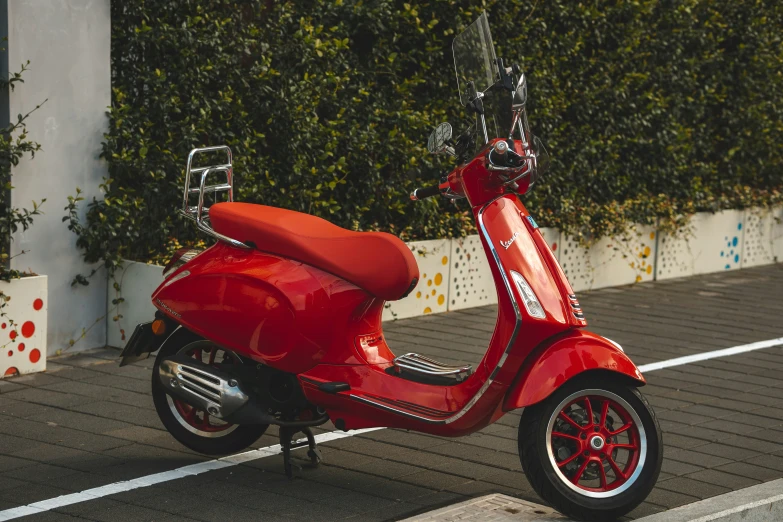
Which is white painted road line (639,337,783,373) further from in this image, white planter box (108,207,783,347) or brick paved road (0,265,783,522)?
white planter box (108,207,783,347)

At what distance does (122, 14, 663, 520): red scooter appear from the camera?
4621 mm

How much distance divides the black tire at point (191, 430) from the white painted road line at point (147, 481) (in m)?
0.07

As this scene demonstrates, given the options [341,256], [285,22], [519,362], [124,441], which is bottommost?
[124,441]

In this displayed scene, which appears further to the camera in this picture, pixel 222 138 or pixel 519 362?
pixel 222 138

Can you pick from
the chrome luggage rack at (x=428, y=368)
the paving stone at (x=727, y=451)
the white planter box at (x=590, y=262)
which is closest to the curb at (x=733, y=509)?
the paving stone at (x=727, y=451)

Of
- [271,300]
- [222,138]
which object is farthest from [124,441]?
[222,138]

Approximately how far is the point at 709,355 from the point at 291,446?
383 centimetres

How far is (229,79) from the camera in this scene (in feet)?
25.7

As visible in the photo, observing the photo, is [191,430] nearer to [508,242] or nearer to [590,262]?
[508,242]

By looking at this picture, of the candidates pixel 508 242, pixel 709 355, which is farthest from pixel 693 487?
pixel 709 355

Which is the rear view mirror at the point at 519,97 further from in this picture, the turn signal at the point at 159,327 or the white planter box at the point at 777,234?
the white planter box at the point at 777,234

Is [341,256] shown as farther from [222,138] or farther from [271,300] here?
[222,138]

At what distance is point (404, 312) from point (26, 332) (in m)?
2.89

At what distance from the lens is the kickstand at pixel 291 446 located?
201 inches
